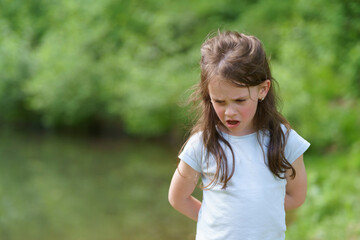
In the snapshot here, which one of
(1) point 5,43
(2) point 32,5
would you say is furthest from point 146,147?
(2) point 32,5

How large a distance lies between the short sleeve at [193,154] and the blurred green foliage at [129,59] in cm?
842

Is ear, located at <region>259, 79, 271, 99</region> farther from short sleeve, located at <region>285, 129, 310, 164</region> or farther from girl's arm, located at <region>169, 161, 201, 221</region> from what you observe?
girl's arm, located at <region>169, 161, 201, 221</region>

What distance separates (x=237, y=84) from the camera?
64.5 inches

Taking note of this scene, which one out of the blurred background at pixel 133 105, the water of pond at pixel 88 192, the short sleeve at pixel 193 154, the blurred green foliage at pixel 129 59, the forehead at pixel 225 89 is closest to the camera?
the forehead at pixel 225 89

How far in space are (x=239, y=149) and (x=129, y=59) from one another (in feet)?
42.1

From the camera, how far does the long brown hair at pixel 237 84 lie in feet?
5.42

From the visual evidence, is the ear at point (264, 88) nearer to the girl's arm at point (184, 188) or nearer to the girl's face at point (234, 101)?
the girl's face at point (234, 101)

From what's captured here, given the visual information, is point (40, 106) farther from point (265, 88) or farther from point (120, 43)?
point (265, 88)

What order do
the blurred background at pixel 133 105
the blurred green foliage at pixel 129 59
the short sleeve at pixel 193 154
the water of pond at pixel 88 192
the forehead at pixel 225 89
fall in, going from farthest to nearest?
the blurred green foliage at pixel 129 59 → the water of pond at pixel 88 192 → the blurred background at pixel 133 105 → the short sleeve at pixel 193 154 → the forehead at pixel 225 89

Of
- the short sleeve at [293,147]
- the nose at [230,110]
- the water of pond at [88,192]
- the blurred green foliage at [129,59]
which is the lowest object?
the short sleeve at [293,147]

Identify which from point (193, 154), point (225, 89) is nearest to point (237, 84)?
point (225, 89)

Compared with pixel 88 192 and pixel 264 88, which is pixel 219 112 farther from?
pixel 88 192

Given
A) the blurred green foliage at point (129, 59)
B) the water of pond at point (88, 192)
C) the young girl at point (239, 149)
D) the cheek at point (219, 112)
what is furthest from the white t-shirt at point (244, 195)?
the blurred green foliage at point (129, 59)

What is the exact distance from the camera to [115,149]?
12828mm
